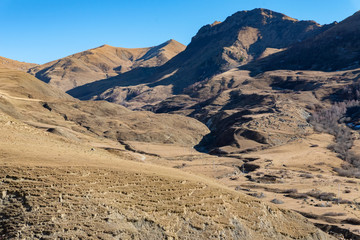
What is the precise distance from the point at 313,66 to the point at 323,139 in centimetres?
10953

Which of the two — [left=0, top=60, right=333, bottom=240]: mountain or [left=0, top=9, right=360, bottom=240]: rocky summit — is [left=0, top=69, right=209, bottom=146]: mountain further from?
[left=0, top=60, right=333, bottom=240]: mountain

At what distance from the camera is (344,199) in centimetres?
4534

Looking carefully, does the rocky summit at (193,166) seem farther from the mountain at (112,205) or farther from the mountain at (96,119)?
the mountain at (96,119)

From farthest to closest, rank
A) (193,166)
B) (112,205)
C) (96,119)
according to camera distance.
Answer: (96,119) → (193,166) → (112,205)

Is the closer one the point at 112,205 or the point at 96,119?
the point at 112,205

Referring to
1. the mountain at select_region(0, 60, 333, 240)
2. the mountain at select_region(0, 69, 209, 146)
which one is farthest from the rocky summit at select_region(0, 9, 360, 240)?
the mountain at select_region(0, 69, 209, 146)

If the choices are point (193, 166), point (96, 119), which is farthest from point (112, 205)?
point (96, 119)

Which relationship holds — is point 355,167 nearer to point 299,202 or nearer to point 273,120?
point 299,202

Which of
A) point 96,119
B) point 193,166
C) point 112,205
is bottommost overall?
point 193,166

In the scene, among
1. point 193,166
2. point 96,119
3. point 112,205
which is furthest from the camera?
point 96,119

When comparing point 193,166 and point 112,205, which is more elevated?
point 112,205

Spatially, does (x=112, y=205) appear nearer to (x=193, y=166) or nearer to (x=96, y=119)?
(x=193, y=166)

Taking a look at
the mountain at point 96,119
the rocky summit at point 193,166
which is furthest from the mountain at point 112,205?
the mountain at point 96,119

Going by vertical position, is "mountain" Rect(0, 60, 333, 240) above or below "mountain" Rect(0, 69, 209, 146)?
below
